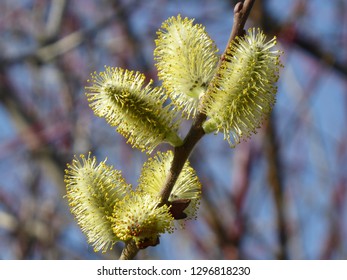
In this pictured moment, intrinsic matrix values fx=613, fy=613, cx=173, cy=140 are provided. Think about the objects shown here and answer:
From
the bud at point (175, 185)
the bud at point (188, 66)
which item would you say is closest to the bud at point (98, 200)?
the bud at point (175, 185)

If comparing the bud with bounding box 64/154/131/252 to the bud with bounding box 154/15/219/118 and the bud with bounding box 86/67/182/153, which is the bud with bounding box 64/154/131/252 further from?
the bud with bounding box 154/15/219/118

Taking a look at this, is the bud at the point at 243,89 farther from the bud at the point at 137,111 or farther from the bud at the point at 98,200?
the bud at the point at 98,200

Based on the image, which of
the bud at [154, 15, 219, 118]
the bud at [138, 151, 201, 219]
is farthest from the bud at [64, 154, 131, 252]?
the bud at [154, 15, 219, 118]

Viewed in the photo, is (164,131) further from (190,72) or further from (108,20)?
(108,20)

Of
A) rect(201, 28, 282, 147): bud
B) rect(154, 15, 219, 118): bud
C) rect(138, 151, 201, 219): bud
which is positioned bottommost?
rect(138, 151, 201, 219): bud

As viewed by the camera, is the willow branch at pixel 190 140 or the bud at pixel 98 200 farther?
the bud at pixel 98 200

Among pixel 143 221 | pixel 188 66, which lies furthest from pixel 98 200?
pixel 188 66
